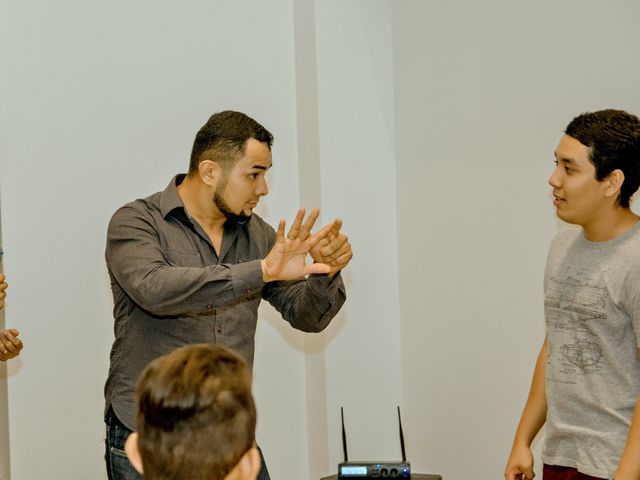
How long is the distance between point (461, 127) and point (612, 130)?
120 centimetres

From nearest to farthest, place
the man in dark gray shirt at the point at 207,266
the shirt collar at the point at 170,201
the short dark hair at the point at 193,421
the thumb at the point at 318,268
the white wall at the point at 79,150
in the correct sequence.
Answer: the short dark hair at the point at 193,421 < the man in dark gray shirt at the point at 207,266 < the thumb at the point at 318,268 < the shirt collar at the point at 170,201 < the white wall at the point at 79,150

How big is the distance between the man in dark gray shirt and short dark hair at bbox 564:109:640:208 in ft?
2.36

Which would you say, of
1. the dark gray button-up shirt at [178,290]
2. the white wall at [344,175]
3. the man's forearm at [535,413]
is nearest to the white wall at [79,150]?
the white wall at [344,175]

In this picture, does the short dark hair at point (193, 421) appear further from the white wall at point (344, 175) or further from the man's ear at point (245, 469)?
the white wall at point (344, 175)

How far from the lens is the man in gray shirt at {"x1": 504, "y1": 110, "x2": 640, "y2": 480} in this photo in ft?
7.74

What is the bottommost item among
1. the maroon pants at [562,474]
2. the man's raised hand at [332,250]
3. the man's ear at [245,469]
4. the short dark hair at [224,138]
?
the maroon pants at [562,474]

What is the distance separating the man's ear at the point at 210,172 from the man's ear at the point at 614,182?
1.10 meters

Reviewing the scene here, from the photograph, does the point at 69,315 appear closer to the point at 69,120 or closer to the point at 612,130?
the point at 69,120

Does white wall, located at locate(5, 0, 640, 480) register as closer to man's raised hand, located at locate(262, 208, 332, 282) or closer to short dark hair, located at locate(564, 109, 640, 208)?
short dark hair, located at locate(564, 109, 640, 208)

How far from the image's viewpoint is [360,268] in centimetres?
378

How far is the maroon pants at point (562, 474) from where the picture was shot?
2.43 meters

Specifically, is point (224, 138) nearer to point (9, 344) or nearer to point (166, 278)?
point (166, 278)

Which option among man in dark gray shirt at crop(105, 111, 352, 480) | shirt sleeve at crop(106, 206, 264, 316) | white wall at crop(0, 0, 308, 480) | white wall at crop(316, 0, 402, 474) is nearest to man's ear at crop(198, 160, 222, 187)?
man in dark gray shirt at crop(105, 111, 352, 480)

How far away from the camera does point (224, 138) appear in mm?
2736
